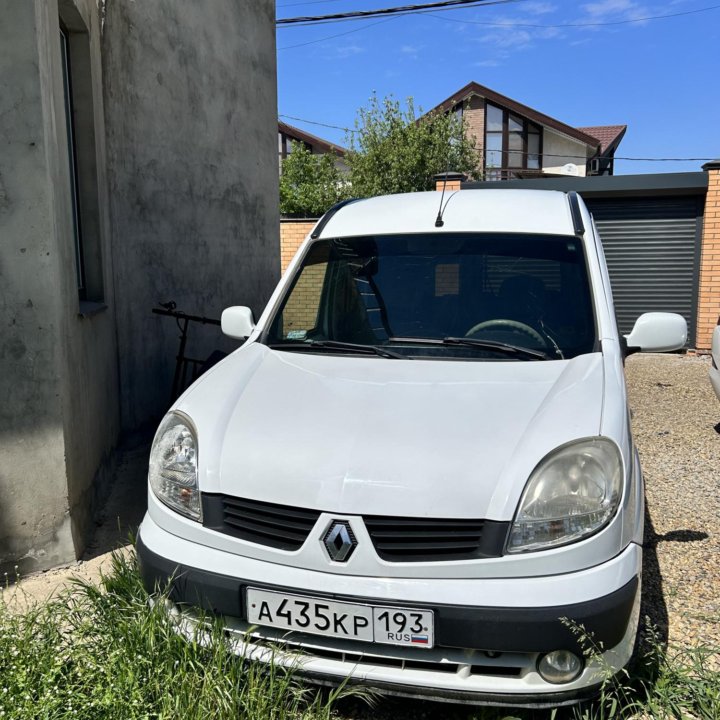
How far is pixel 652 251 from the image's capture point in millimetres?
12945

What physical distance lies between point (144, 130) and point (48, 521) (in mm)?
4197

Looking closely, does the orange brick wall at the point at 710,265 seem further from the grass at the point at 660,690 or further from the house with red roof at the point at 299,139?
the house with red roof at the point at 299,139

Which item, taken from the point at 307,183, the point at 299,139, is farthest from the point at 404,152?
the point at 299,139

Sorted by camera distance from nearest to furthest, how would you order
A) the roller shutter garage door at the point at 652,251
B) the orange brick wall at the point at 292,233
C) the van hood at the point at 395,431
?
the van hood at the point at 395,431, the roller shutter garage door at the point at 652,251, the orange brick wall at the point at 292,233

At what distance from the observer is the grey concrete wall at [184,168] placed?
628cm

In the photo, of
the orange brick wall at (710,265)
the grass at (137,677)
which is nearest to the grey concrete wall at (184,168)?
the grass at (137,677)

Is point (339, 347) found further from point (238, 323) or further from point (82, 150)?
point (82, 150)

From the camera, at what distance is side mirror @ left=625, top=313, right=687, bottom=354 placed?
3211mm

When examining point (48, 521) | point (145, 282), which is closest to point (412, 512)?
point (48, 521)

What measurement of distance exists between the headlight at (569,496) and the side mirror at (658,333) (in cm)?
111

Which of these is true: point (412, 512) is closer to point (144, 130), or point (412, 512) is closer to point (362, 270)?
point (362, 270)

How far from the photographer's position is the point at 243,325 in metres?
3.66

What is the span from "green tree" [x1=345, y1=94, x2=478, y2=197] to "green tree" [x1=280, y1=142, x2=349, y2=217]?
15.1 ft

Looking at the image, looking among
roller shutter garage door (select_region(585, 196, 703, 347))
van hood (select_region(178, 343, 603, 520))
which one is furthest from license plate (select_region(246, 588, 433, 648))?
roller shutter garage door (select_region(585, 196, 703, 347))
